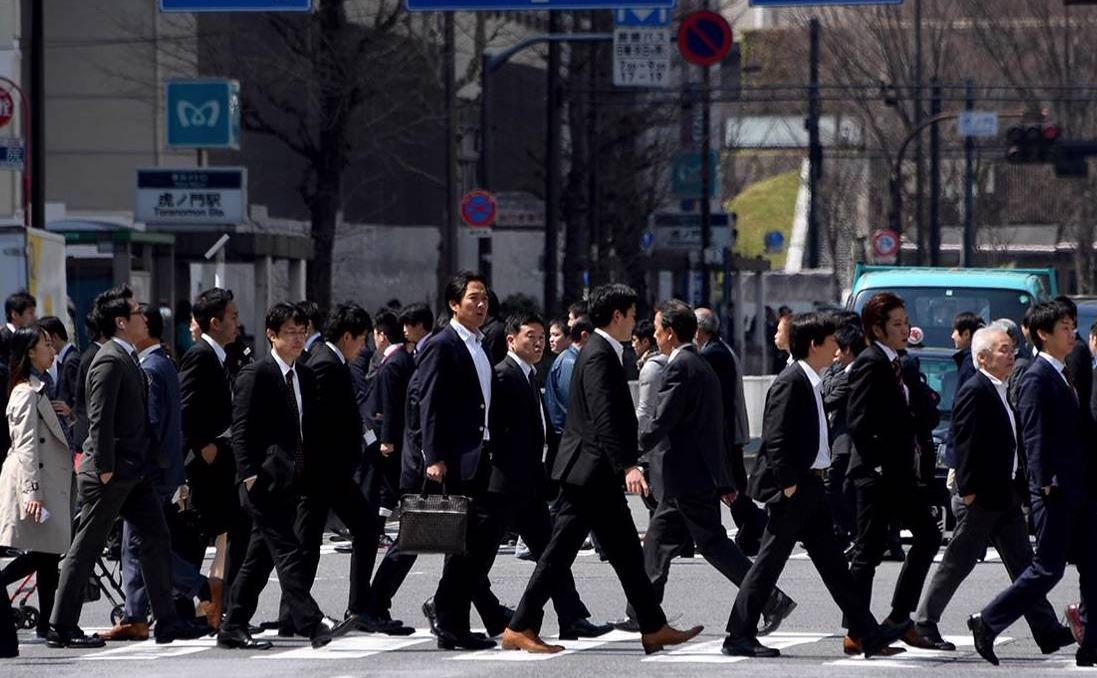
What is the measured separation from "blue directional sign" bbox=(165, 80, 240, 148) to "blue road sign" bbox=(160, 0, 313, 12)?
9645 mm

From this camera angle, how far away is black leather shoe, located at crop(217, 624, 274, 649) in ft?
37.5

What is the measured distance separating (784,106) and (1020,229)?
985 centimetres

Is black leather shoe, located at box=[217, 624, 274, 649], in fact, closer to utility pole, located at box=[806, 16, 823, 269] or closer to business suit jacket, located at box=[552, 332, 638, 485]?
business suit jacket, located at box=[552, 332, 638, 485]

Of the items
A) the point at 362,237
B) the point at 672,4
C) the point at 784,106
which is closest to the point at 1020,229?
the point at 784,106

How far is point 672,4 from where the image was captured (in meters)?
24.2

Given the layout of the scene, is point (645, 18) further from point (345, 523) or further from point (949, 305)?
point (345, 523)

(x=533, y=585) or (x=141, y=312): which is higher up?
(x=141, y=312)

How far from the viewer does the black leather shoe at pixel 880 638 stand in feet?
35.7

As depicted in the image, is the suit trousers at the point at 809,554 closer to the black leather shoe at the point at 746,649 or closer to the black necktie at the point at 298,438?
the black leather shoe at the point at 746,649

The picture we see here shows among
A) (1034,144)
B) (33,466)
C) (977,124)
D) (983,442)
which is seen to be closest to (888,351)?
(983,442)

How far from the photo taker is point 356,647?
11.6m

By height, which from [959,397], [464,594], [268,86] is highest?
[268,86]

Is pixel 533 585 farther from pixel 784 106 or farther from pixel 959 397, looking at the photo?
pixel 784 106

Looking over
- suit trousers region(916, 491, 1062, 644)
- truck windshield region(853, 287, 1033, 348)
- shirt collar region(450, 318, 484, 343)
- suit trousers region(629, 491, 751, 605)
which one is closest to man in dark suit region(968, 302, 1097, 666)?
suit trousers region(916, 491, 1062, 644)
